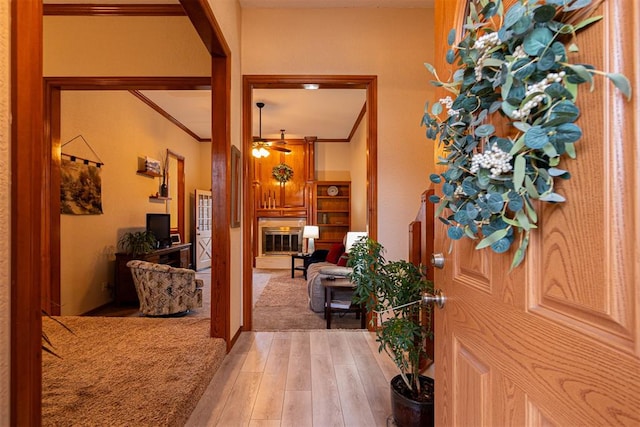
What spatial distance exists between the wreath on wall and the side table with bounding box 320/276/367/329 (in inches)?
164

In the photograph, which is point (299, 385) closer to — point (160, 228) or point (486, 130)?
point (486, 130)

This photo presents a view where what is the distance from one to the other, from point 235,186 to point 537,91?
101 inches

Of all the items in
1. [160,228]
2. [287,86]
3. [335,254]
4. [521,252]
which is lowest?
[335,254]

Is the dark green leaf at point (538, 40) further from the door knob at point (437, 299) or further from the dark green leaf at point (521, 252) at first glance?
the door knob at point (437, 299)

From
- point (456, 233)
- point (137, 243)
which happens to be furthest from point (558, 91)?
point (137, 243)

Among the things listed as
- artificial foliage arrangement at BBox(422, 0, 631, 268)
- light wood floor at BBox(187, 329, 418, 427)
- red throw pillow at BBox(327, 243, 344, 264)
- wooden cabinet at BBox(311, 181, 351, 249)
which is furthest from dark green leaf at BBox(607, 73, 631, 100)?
wooden cabinet at BBox(311, 181, 351, 249)

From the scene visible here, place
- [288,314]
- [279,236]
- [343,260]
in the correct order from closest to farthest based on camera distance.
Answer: [288,314]
[343,260]
[279,236]

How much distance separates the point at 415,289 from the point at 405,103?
2280 mm

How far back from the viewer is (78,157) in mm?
3752

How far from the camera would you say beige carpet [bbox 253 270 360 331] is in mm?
3622

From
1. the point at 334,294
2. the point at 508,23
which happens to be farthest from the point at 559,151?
the point at 334,294

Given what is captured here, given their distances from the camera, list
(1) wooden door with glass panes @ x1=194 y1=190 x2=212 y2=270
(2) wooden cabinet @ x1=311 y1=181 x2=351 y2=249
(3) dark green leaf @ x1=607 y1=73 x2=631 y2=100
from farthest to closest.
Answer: (2) wooden cabinet @ x1=311 y1=181 x2=351 y2=249 → (1) wooden door with glass panes @ x1=194 y1=190 x2=212 y2=270 → (3) dark green leaf @ x1=607 y1=73 x2=631 y2=100

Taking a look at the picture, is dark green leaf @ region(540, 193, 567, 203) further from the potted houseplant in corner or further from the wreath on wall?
the wreath on wall

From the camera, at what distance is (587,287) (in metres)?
0.50
